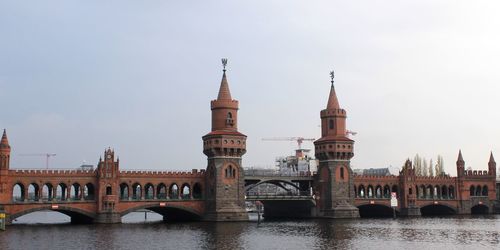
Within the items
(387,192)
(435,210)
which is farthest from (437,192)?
(387,192)

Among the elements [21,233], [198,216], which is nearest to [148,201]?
[198,216]

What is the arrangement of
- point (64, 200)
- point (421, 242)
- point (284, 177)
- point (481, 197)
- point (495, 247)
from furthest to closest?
point (481, 197) → point (284, 177) → point (64, 200) → point (421, 242) → point (495, 247)

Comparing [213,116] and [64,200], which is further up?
[213,116]

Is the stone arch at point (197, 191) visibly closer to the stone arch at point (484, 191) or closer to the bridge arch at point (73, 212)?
the bridge arch at point (73, 212)

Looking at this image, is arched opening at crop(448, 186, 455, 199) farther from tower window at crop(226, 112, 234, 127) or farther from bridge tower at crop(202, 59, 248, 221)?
tower window at crop(226, 112, 234, 127)

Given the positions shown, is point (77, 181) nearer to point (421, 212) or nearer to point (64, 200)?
point (64, 200)

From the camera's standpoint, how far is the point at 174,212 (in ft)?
367

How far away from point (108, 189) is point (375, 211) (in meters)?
60.0

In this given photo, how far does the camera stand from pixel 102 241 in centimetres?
6300

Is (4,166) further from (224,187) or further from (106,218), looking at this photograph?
(224,187)

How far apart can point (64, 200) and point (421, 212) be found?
78879mm

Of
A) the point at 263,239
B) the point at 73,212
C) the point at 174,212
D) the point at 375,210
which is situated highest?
the point at 73,212

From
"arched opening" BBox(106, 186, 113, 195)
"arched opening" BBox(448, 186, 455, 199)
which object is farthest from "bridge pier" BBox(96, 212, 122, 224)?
"arched opening" BBox(448, 186, 455, 199)

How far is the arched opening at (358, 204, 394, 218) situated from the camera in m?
123
